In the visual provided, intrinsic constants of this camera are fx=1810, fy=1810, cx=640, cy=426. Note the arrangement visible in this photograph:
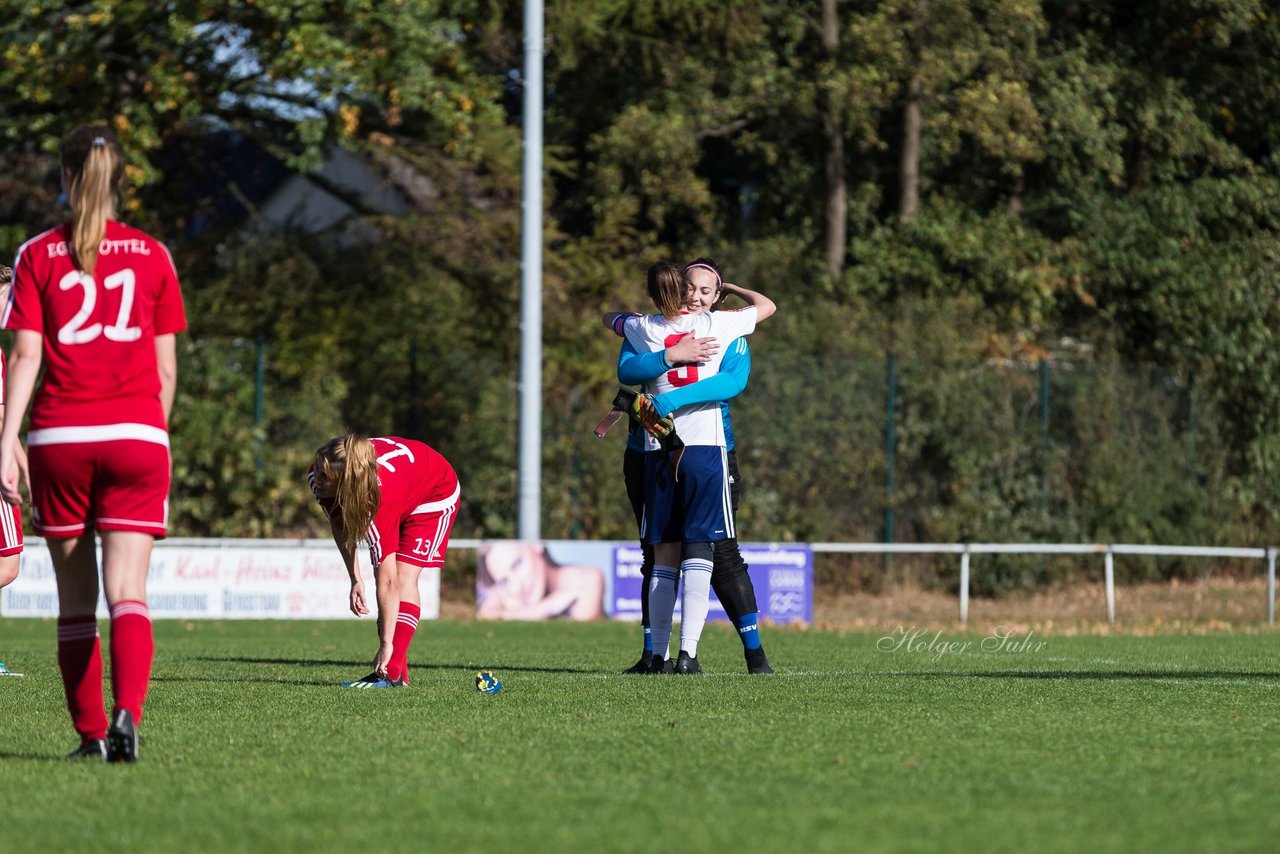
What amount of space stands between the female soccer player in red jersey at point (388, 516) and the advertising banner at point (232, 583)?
8.50 meters

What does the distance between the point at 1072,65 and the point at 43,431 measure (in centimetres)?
2355

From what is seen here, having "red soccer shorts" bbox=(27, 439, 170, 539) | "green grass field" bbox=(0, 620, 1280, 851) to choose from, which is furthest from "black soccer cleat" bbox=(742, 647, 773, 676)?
"red soccer shorts" bbox=(27, 439, 170, 539)

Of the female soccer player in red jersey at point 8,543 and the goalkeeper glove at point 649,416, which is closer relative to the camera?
the goalkeeper glove at point 649,416

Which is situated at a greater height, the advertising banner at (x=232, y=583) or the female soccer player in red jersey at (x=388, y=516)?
the female soccer player in red jersey at (x=388, y=516)

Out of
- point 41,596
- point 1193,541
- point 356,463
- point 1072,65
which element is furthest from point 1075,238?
point 356,463

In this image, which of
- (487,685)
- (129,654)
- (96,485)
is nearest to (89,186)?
(96,485)

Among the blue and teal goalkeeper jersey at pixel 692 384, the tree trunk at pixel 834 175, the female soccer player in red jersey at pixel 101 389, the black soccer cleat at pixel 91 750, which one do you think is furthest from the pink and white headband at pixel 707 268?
the tree trunk at pixel 834 175

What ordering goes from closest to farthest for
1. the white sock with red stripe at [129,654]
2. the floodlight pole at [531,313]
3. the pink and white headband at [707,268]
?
the white sock with red stripe at [129,654], the pink and white headband at [707,268], the floodlight pole at [531,313]

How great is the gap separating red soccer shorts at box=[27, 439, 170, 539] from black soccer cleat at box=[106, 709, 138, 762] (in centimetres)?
56

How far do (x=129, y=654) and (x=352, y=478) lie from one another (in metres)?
2.59

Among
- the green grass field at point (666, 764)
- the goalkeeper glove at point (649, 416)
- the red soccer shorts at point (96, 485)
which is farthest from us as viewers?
the goalkeeper glove at point (649, 416)

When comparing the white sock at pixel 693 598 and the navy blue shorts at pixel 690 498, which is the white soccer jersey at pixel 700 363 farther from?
the white sock at pixel 693 598

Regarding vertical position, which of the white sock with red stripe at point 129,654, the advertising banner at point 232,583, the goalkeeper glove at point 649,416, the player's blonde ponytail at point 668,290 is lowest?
the advertising banner at point 232,583

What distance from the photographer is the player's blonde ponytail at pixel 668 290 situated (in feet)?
28.7
